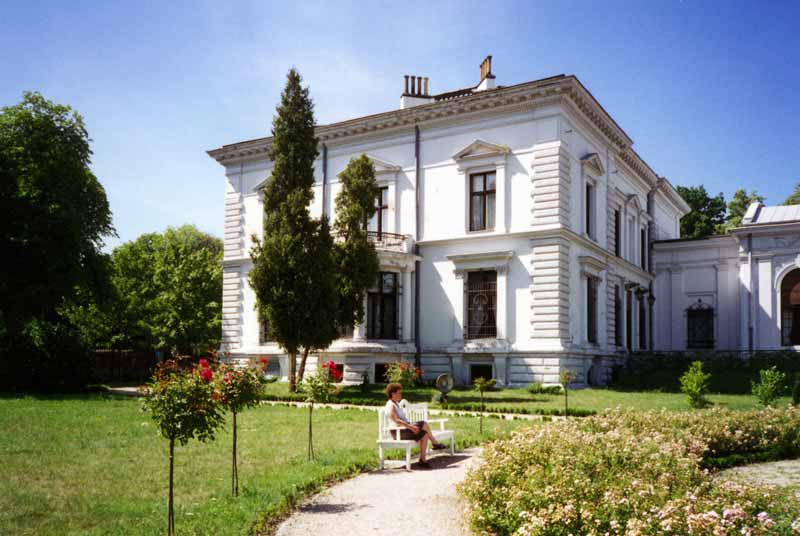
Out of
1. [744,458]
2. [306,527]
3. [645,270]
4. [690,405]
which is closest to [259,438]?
[306,527]

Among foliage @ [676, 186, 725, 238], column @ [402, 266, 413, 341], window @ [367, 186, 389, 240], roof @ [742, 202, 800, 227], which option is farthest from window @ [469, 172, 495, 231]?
foliage @ [676, 186, 725, 238]

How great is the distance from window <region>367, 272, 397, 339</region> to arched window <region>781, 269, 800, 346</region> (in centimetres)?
1891

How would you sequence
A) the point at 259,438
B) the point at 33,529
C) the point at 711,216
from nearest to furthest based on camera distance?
the point at 33,529 < the point at 259,438 < the point at 711,216

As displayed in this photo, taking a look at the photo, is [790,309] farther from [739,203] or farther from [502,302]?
[739,203]

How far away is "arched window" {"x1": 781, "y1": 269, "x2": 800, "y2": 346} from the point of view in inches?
1320

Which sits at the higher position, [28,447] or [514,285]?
[514,285]

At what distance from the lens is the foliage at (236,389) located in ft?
28.8

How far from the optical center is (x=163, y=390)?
741 cm

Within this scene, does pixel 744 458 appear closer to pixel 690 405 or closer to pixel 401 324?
pixel 690 405

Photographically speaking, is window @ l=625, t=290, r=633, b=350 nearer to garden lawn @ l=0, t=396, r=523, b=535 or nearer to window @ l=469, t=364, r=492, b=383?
window @ l=469, t=364, r=492, b=383

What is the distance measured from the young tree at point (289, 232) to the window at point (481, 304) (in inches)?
307

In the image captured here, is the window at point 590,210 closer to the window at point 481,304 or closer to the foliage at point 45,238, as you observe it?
the window at point 481,304

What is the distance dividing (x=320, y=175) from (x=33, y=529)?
26.9 m

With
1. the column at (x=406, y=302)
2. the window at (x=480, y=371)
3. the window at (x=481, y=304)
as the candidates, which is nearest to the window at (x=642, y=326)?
the window at (x=481, y=304)
